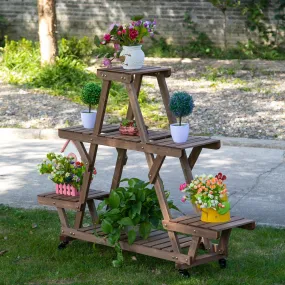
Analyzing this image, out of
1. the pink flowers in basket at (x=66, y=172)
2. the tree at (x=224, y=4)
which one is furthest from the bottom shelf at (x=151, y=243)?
the tree at (x=224, y=4)

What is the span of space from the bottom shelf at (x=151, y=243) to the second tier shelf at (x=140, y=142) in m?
0.73

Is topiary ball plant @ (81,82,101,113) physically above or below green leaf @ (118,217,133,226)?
above

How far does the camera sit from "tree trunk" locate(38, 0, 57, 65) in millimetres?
15281

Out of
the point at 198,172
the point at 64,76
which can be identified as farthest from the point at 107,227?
the point at 64,76

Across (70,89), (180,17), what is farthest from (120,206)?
(180,17)

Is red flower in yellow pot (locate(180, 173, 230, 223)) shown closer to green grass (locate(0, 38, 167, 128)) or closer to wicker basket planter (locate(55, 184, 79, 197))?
wicker basket planter (locate(55, 184, 79, 197))

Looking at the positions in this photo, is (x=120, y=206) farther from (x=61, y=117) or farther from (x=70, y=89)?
(x=70, y=89)

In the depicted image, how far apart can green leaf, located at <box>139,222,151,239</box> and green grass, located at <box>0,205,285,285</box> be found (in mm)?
247

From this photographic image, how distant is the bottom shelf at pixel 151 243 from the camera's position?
19.1 ft

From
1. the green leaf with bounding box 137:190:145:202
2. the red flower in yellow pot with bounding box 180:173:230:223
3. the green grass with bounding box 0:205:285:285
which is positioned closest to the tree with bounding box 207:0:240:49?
the green grass with bounding box 0:205:285:285

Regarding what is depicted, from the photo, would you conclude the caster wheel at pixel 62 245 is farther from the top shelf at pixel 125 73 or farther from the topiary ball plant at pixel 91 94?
the top shelf at pixel 125 73

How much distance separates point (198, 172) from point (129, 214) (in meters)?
3.61

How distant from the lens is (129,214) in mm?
6027

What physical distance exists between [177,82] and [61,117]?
391 centimetres
